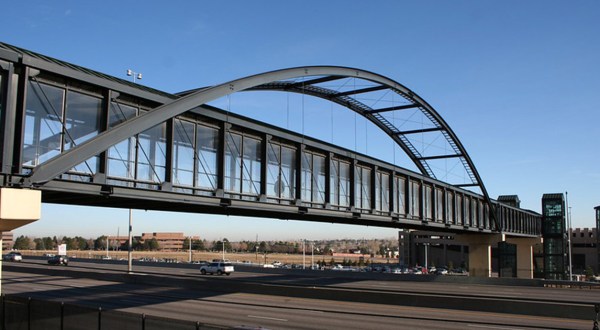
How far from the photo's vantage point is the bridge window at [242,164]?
23391 millimetres

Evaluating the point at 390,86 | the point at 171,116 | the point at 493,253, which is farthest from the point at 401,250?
the point at 171,116

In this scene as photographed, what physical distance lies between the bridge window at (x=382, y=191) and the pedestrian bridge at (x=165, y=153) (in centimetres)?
7

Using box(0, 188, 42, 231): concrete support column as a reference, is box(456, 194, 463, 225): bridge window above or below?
above

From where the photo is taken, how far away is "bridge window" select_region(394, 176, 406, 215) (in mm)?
38594

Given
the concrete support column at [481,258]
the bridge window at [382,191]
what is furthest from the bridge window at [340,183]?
the concrete support column at [481,258]

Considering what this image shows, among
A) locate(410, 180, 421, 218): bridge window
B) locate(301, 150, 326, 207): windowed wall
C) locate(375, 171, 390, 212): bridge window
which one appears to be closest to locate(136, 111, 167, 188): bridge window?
locate(301, 150, 326, 207): windowed wall

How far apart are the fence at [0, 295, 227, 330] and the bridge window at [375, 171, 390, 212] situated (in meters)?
22.7

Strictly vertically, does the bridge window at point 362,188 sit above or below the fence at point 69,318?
above

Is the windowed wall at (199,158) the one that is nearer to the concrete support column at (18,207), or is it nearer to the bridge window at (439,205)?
the concrete support column at (18,207)

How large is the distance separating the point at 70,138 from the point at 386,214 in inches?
953

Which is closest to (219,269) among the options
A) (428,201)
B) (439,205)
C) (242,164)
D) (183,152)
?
(439,205)

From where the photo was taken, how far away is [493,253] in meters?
136

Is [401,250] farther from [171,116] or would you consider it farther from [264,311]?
[171,116]

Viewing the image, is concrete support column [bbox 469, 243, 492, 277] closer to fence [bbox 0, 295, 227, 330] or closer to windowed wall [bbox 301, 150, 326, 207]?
windowed wall [bbox 301, 150, 326, 207]
